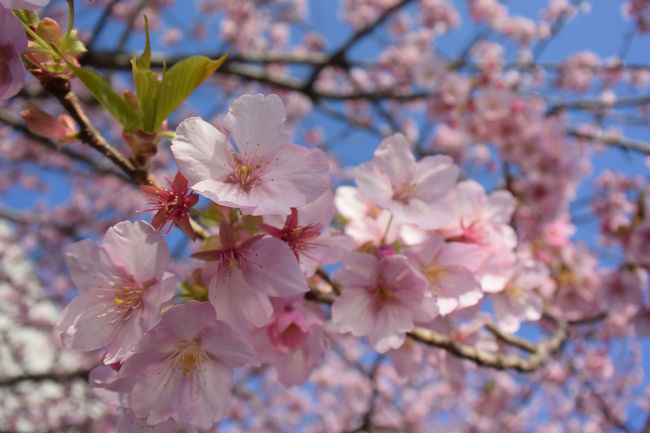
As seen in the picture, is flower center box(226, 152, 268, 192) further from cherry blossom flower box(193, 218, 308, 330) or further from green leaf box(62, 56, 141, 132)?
green leaf box(62, 56, 141, 132)

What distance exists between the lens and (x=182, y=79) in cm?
84

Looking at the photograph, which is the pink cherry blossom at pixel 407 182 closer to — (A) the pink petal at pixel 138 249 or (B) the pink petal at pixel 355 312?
(B) the pink petal at pixel 355 312

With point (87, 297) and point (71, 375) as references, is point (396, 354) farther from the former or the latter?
point (71, 375)

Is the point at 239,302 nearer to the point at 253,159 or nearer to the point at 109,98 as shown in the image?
the point at 253,159

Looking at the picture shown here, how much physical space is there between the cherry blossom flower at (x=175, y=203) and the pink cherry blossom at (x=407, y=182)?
0.46 metres

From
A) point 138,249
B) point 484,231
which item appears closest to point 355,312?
A: point 484,231

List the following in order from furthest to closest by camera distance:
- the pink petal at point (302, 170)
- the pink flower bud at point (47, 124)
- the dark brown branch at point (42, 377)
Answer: the dark brown branch at point (42, 377) < the pink flower bud at point (47, 124) < the pink petal at point (302, 170)

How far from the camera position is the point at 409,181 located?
4.02 ft

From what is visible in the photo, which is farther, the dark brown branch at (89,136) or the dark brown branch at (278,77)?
the dark brown branch at (278,77)

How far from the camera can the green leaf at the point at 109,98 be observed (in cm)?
79

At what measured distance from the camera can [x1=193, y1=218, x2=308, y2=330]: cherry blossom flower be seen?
0.83m

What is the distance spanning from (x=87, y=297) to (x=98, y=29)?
284 cm

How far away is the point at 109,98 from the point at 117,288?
1.29ft

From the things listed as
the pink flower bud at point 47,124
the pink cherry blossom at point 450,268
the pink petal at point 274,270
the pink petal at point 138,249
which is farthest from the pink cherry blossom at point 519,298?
the pink flower bud at point 47,124
